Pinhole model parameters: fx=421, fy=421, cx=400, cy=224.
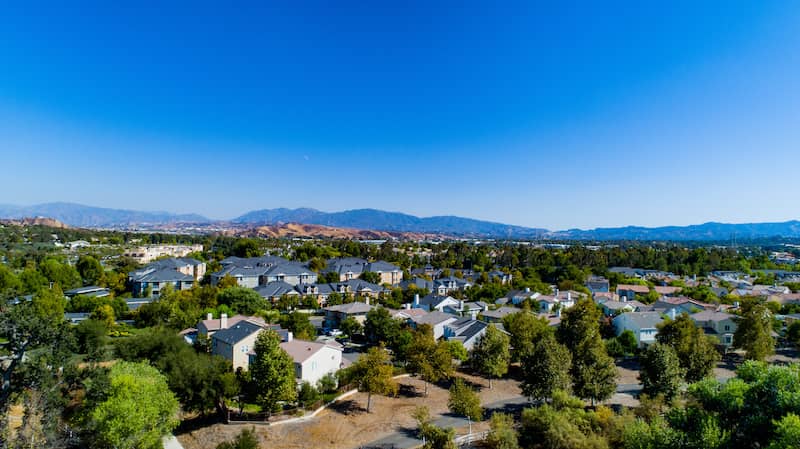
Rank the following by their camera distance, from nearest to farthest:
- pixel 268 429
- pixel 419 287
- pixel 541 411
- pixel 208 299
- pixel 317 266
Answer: pixel 541 411 → pixel 268 429 → pixel 208 299 → pixel 419 287 → pixel 317 266

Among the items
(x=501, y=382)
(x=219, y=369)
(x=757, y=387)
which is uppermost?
(x=757, y=387)

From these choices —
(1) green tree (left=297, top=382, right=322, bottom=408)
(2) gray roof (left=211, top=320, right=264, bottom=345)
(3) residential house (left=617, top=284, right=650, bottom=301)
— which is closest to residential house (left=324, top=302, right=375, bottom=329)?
(2) gray roof (left=211, top=320, right=264, bottom=345)

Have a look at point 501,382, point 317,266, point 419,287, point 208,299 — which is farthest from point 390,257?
point 501,382

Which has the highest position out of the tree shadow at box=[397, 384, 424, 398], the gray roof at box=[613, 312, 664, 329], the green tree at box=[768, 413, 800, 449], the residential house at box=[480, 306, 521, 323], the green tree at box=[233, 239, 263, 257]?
the green tree at box=[768, 413, 800, 449]

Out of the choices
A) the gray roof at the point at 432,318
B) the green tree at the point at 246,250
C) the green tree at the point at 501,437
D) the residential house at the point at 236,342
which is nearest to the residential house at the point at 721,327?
the gray roof at the point at 432,318

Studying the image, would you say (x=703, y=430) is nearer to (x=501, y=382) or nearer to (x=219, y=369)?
(x=501, y=382)

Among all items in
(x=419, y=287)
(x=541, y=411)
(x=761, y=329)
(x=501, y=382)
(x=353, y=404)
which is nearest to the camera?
(x=541, y=411)

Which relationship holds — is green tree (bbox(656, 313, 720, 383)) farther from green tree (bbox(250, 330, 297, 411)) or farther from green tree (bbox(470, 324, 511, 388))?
green tree (bbox(250, 330, 297, 411))
